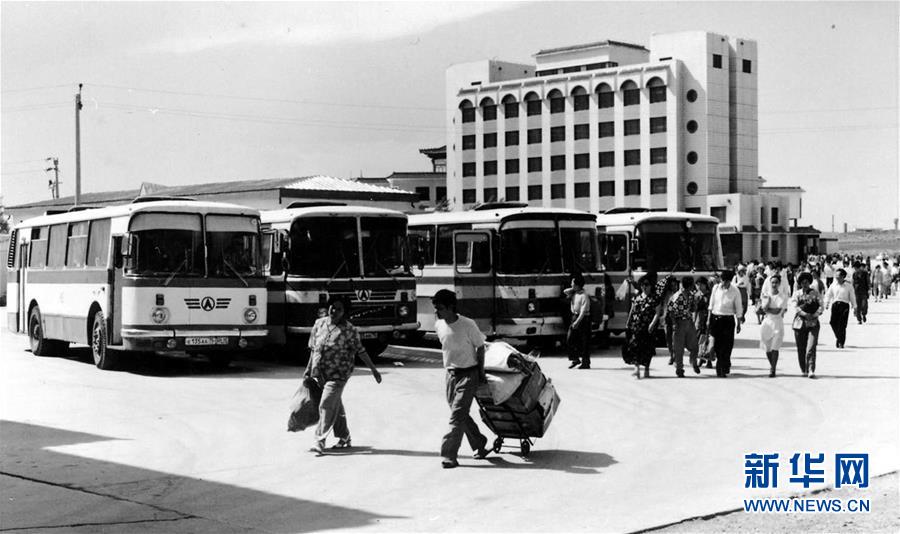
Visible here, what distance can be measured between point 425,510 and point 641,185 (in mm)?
87717

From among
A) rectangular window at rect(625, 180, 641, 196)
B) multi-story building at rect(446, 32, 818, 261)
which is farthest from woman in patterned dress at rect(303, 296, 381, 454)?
rectangular window at rect(625, 180, 641, 196)

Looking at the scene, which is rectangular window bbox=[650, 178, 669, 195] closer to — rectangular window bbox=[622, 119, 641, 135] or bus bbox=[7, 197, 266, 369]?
rectangular window bbox=[622, 119, 641, 135]

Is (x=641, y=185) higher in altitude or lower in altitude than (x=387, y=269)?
higher

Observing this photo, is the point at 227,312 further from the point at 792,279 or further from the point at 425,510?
the point at 792,279

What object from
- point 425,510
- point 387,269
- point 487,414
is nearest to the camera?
point 425,510

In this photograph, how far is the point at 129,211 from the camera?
19906 mm

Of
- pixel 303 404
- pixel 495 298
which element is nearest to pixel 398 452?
pixel 303 404

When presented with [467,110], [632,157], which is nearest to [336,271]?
[632,157]

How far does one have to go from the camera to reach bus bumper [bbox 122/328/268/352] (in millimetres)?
19703

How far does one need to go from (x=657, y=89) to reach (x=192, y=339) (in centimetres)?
7760

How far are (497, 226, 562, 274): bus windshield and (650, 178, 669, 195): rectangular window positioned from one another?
7100cm

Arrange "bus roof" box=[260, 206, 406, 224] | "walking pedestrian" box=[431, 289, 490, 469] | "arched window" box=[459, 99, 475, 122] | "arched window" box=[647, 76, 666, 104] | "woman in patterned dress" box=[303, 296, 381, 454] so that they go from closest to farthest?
"walking pedestrian" box=[431, 289, 490, 469] → "woman in patterned dress" box=[303, 296, 381, 454] → "bus roof" box=[260, 206, 406, 224] → "arched window" box=[647, 76, 666, 104] → "arched window" box=[459, 99, 475, 122]

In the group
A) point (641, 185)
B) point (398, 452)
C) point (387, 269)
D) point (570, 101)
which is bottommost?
point (398, 452)

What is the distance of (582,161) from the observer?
99000 mm
